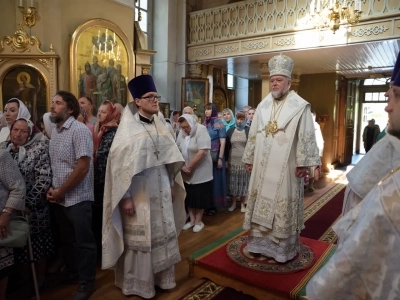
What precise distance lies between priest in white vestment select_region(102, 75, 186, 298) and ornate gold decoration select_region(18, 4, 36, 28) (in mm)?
4998

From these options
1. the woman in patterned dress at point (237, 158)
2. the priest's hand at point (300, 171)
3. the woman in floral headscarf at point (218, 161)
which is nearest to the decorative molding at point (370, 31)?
the woman in patterned dress at point (237, 158)

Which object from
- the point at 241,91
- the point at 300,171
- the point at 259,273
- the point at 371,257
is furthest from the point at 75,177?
the point at 241,91

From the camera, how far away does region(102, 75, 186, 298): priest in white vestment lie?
8.95 feet

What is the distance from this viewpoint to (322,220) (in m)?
5.44

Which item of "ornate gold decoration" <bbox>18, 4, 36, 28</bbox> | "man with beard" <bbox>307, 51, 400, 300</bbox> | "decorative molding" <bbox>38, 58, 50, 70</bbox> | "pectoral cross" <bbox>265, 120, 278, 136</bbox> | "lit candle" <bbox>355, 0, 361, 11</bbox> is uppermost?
"lit candle" <bbox>355, 0, 361, 11</bbox>

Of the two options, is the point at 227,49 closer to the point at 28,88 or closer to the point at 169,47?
the point at 169,47

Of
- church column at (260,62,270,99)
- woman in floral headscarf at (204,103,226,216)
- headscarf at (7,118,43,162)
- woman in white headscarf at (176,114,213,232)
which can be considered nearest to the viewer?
headscarf at (7,118,43,162)

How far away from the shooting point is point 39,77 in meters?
6.71

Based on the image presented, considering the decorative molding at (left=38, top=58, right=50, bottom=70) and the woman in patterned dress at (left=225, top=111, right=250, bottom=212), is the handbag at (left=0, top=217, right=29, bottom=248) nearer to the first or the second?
the woman in patterned dress at (left=225, top=111, right=250, bottom=212)

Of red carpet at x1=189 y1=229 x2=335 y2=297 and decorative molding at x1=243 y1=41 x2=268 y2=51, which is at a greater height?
decorative molding at x1=243 y1=41 x2=268 y2=51

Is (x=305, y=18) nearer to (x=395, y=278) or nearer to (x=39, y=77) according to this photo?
(x=39, y=77)

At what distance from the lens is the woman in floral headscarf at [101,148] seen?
3.34m

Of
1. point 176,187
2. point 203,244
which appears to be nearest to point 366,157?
point 176,187

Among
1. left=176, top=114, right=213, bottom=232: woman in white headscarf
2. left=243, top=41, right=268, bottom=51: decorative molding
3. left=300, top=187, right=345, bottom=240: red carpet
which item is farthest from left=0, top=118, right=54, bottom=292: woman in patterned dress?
left=243, top=41, right=268, bottom=51: decorative molding
